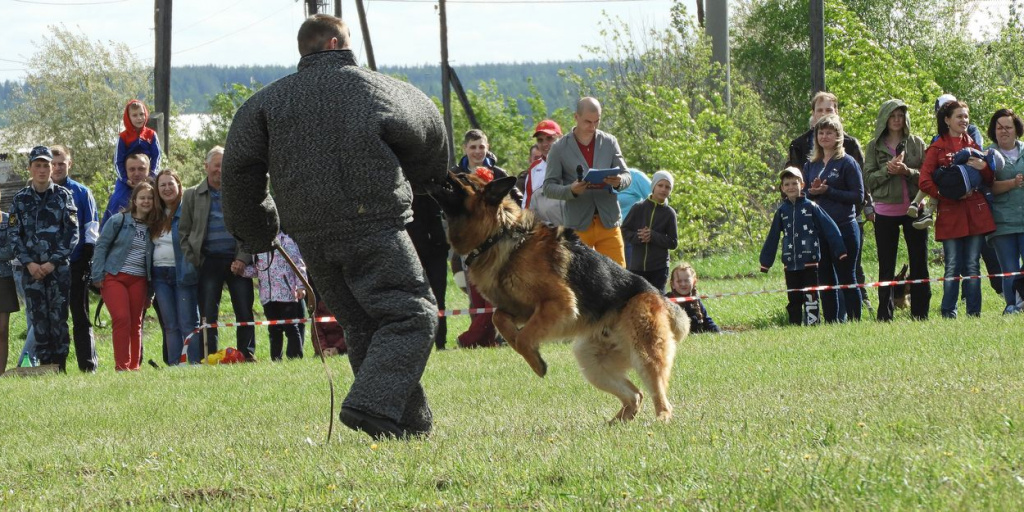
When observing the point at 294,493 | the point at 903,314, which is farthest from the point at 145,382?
the point at 903,314

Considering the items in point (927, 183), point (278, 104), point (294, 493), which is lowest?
point (294, 493)

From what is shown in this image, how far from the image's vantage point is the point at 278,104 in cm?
552

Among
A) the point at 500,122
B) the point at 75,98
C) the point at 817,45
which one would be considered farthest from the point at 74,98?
the point at 817,45

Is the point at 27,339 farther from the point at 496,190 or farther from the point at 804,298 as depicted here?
the point at 804,298

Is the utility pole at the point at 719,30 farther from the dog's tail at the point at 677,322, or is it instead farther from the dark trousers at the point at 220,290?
the dog's tail at the point at 677,322

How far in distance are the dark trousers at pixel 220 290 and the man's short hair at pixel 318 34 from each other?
6568 mm

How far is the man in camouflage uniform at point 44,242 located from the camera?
11.5 meters

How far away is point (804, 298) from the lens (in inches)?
503

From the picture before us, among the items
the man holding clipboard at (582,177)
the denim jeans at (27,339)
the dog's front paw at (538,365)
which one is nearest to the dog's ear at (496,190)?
the dog's front paw at (538,365)

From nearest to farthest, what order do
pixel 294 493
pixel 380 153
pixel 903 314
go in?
pixel 294 493, pixel 380 153, pixel 903 314

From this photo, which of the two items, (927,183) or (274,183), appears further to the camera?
(927,183)

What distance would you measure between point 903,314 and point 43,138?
57.9 metres

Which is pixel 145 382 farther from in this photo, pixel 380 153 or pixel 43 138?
pixel 43 138

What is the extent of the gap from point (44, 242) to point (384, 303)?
724 cm
